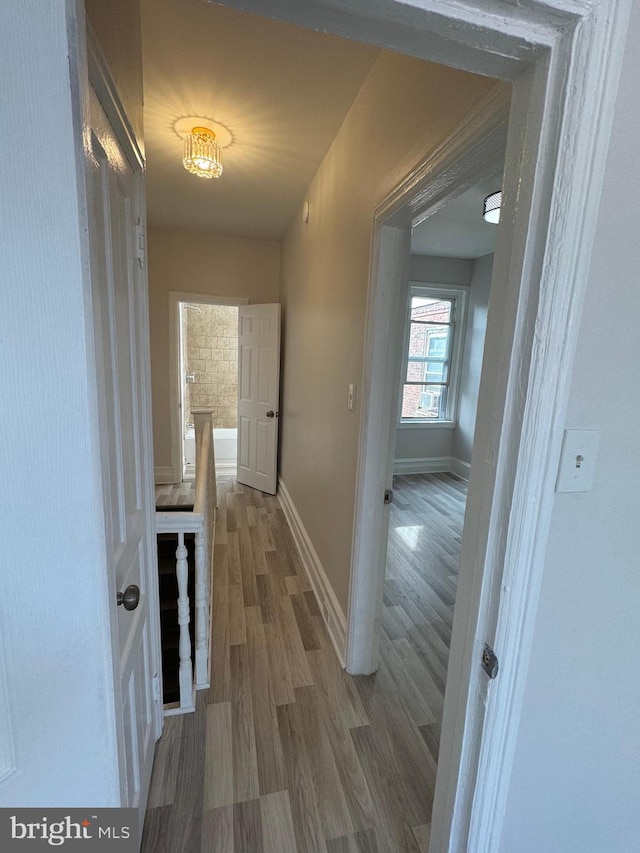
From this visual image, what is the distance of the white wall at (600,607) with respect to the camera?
647 mm

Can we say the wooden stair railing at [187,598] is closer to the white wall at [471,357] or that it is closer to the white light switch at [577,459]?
the white light switch at [577,459]

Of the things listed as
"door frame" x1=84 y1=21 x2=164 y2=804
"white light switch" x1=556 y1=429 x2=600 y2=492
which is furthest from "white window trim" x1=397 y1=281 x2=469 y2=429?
"white light switch" x1=556 y1=429 x2=600 y2=492

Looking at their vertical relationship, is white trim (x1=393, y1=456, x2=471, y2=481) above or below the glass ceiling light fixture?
below

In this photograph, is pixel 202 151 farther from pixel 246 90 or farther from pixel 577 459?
pixel 577 459

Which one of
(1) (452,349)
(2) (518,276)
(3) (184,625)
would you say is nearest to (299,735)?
(3) (184,625)

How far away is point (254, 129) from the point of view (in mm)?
2217

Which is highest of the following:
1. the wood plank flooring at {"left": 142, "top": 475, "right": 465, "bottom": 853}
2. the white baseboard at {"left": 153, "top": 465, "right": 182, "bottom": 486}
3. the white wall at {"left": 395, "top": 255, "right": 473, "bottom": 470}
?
the white wall at {"left": 395, "top": 255, "right": 473, "bottom": 470}

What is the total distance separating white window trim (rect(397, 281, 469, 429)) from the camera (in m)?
4.79

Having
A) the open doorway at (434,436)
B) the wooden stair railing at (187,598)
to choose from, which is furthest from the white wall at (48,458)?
the open doorway at (434,436)

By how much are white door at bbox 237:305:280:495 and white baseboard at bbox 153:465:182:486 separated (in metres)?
0.73

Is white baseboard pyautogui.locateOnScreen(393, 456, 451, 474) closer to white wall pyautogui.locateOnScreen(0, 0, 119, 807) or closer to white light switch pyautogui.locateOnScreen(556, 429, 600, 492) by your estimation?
white light switch pyautogui.locateOnScreen(556, 429, 600, 492)

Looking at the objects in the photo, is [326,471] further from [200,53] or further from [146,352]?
[200,53]

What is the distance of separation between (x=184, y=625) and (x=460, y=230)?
3952 millimetres

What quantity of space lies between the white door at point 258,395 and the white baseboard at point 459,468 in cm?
248
